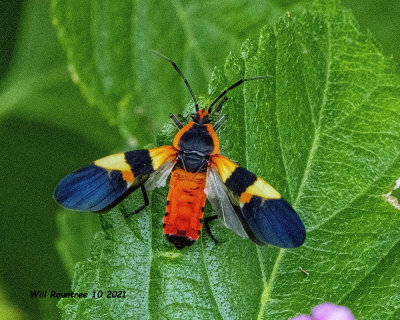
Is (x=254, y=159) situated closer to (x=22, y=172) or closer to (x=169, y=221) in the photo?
(x=169, y=221)

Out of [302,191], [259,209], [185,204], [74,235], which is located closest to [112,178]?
[185,204]

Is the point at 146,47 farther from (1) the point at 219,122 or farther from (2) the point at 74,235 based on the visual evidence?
(2) the point at 74,235

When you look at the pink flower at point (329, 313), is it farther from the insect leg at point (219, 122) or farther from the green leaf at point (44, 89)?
the green leaf at point (44, 89)

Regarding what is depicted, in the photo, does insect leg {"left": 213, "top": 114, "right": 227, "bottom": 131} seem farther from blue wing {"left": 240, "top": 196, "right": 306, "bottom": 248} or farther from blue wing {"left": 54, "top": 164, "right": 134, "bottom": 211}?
blue wing {"left": 54, "top": 164, "right": 134, "bottom": 211}

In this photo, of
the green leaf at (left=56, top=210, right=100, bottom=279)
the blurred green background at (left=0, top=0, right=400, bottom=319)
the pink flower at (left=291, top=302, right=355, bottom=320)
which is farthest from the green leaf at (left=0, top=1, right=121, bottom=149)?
the pink flower at (left=291, top=302, right=355, bottom=320)

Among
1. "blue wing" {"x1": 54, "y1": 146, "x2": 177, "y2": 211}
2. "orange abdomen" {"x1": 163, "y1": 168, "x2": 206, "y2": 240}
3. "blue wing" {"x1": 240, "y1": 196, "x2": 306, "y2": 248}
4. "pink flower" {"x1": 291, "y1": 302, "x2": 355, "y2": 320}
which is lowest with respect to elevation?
"pink flower" {"x1": 291, "y1": 302, "x2": 355, "y2": 320}

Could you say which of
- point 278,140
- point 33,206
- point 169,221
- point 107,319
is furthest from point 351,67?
point 33,206
